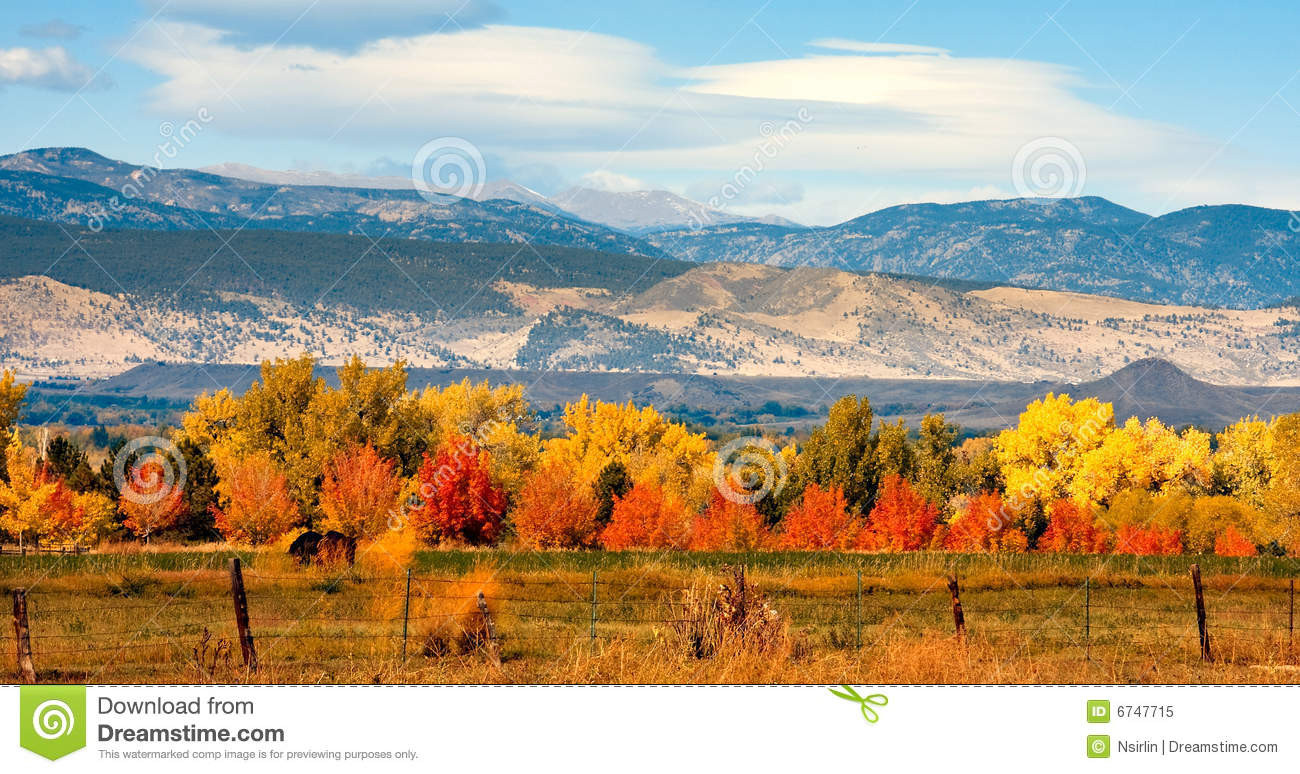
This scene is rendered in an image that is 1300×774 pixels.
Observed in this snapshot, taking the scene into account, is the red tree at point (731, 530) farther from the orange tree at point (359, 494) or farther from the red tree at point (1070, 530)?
the red tree at point (1070, 530)

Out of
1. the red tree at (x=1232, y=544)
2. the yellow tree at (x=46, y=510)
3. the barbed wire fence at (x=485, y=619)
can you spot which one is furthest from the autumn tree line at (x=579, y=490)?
the barbed wire fence at (x=485, y=619)

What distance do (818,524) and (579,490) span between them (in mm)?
15497

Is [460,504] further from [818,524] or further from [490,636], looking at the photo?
[490,636]

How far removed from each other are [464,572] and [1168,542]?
4814 cm

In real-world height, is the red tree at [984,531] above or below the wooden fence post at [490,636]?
below

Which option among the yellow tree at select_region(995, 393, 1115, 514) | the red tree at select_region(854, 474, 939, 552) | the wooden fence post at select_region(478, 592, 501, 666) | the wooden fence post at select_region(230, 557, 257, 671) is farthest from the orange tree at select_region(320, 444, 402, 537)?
the yellow tree at select_region(995, 393, 1115, 514)

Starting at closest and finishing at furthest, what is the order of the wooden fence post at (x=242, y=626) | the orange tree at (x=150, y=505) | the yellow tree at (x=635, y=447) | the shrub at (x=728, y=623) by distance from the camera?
the wooden fence post at (x=242, y=626), the shrub at (x=728, y=623), the orange tree at (x=150, y=505), the yellow tree at (x=635, y=447)

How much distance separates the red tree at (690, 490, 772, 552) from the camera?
78.4 meters

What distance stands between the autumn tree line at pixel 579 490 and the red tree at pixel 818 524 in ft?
0.47

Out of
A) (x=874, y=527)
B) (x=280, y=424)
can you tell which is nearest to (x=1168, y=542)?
(x=874, y=527)

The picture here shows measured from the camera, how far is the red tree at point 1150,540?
74925 mm

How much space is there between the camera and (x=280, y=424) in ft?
288

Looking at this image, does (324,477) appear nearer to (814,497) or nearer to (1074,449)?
(814,497)

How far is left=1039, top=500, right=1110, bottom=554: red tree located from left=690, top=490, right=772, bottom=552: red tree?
2182 centimetres
